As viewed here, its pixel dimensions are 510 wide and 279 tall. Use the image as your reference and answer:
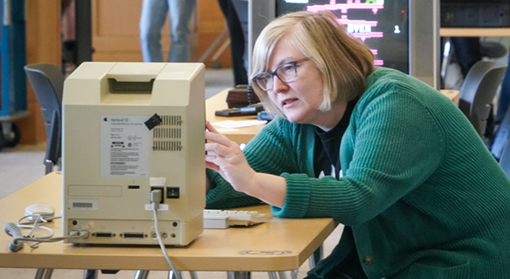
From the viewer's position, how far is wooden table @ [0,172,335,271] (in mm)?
1137

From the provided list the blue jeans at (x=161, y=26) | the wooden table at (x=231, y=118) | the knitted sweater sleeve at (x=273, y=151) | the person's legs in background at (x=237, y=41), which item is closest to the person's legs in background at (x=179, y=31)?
the blue jeans at (x=161, y=26)

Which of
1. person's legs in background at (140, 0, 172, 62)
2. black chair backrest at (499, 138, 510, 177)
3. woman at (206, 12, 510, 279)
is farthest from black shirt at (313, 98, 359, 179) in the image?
person's legs in background at (140, 0, 172, 62)

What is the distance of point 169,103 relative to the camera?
117cm

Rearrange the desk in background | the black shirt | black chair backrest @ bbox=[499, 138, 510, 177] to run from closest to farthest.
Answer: the black shirt → black chair backrest @ bbox=[499, 138, 510, 177] → the desk in background

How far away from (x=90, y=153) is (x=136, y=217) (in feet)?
0.43

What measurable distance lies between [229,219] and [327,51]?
1.31 feet

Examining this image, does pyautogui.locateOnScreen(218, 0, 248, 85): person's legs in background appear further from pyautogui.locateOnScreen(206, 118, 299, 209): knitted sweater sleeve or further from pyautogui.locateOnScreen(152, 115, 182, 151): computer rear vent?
pyautogui.locateOnScreen(152, 115, 182, 151): computer rear vent

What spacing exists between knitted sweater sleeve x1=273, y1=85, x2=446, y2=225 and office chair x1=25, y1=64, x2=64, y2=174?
187cm

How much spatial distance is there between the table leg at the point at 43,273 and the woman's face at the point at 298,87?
2.54 feet

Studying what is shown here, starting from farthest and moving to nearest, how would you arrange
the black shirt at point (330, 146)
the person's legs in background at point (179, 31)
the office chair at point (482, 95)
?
the person's legs in background at point (179, 31) → the office chair at point (482, 95) → the black shirt at point (330, 146)

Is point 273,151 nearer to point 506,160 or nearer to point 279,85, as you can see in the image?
point 279,85

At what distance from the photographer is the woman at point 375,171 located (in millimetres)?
1319

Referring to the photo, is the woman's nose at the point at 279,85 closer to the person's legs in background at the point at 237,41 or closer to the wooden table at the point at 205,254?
the wooden table at the point at 205,254

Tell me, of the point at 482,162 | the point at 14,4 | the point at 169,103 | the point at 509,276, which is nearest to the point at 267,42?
the point at 169,103
